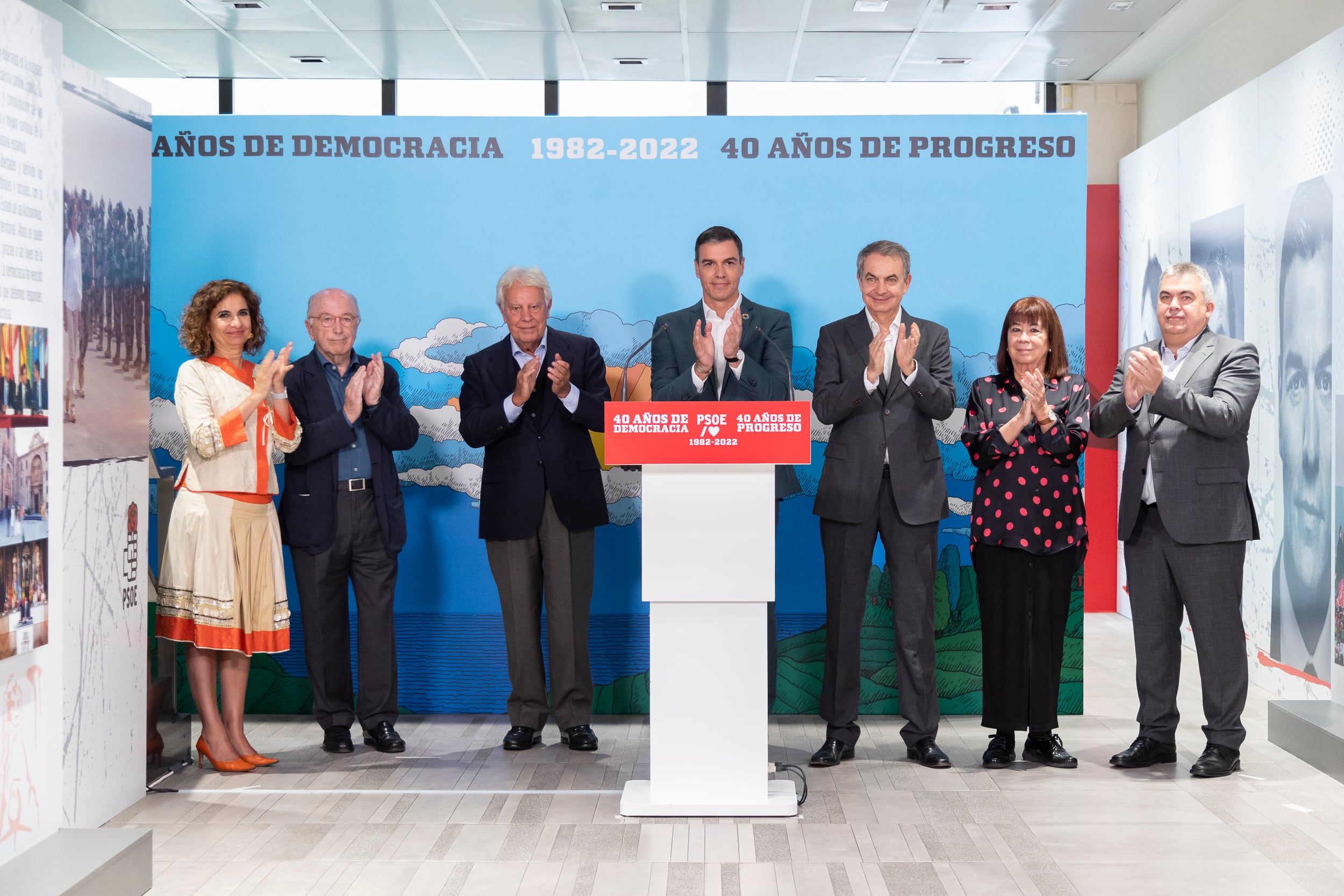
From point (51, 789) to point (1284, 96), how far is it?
245 inches

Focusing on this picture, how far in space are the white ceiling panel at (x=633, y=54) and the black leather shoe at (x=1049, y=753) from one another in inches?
219

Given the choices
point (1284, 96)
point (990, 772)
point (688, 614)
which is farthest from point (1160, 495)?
point (1284, 96)

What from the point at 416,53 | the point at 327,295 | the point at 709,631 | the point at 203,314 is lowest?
the point at 709,631

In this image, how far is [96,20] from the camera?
25.3 feet

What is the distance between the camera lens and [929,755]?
4.30 m

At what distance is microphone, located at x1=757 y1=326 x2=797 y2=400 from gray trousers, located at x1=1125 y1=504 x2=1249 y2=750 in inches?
56.9

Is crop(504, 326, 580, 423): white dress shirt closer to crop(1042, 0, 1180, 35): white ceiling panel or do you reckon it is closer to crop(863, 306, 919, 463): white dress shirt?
crop(863, 306, 919, 463): white dress shirt

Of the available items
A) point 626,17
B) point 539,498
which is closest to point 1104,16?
point 626,17

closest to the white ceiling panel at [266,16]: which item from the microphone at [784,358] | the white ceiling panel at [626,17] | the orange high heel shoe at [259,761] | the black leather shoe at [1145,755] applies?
the white ceiling panel at [626,17]

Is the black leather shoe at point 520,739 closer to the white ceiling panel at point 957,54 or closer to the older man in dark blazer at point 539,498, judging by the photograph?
the older man in dark blazer at point 539,498

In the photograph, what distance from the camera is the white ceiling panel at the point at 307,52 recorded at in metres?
7.93

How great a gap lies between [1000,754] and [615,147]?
310 centimetres

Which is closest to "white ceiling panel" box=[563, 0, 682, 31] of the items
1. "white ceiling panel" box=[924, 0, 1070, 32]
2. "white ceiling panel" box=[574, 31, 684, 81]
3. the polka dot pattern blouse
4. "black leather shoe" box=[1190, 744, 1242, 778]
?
"white ceiling panel" box=[574, 31, 684, 81]

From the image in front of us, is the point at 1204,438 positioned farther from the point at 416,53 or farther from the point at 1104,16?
the point at 416,53
